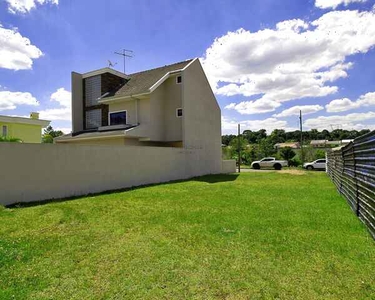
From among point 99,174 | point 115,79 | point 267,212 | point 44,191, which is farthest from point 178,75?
point 267,212

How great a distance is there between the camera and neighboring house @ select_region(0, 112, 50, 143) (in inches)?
828

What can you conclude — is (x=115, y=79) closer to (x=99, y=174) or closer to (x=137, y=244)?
(x=99, y=174)

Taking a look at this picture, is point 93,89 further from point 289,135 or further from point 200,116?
point 289,135

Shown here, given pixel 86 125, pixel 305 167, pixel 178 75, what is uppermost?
pixel 178 75

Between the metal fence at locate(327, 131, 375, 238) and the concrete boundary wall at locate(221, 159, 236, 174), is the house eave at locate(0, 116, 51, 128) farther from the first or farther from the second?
the metal fence at locate(327, 131, 375, 238)

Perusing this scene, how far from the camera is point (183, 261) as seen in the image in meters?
3.76

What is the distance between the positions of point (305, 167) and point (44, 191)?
27281 millimetres

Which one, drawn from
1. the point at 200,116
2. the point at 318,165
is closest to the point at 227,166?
the point at 200,116

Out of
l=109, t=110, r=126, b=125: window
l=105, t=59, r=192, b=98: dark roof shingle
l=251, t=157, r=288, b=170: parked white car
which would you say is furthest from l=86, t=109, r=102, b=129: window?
l=251, t=157, r=288, b=170: parked white car

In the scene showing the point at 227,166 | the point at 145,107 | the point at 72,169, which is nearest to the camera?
the point at 72,169

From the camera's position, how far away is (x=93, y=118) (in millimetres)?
20984

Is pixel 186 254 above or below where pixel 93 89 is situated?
below

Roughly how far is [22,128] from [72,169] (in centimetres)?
1617

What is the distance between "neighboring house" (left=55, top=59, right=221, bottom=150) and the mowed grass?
10436 millimetres
